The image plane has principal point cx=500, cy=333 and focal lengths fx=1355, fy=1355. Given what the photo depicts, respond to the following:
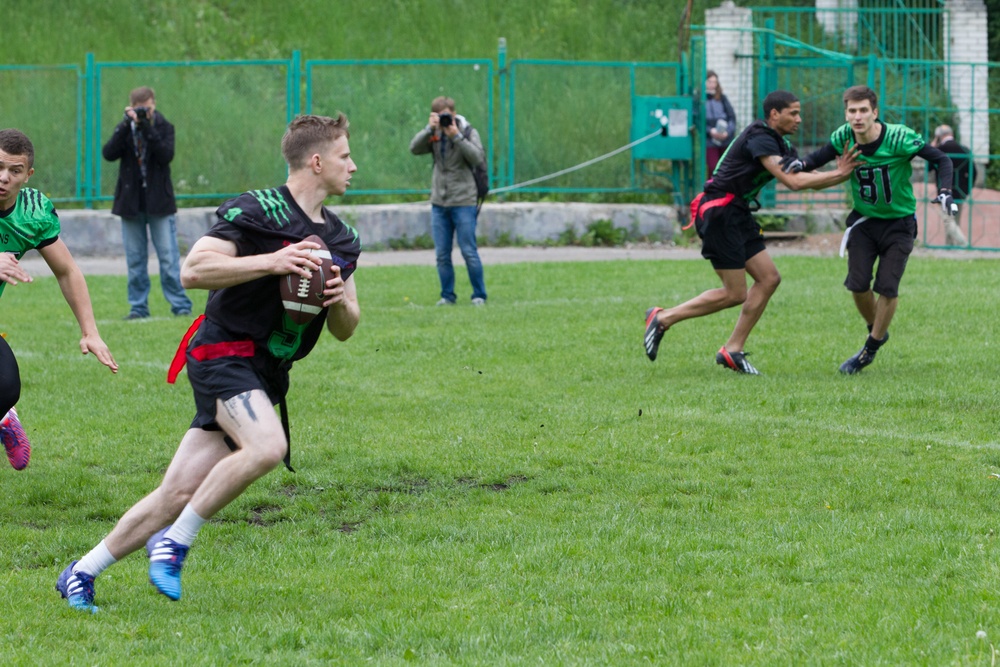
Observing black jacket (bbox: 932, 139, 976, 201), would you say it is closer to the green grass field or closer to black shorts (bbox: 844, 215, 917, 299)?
the green grass field

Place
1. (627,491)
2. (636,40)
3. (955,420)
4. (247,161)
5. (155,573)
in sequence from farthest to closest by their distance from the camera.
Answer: (636,40), (247,161), (955,420), (627,491), (155,573)

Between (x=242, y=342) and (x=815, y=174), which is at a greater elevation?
(x=815, y=174)

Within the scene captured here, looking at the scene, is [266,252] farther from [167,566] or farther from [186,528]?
[167,566]

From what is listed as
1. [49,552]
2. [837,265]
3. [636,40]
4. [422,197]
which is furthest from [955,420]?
[636,40]

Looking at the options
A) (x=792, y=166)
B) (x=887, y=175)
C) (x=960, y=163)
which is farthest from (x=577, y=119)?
(x=887, y=175)

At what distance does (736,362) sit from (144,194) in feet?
21.5

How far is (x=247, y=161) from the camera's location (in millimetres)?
21000

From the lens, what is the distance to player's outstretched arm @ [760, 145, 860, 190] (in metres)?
9.43

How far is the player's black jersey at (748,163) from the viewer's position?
32.2 ft

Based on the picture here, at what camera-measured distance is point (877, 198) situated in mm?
9688

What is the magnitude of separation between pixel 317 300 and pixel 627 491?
247cm

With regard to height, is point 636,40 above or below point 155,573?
above

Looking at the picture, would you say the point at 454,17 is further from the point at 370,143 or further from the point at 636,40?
the point at 370,143

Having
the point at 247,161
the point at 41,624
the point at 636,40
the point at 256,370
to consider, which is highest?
the point at 636,40
